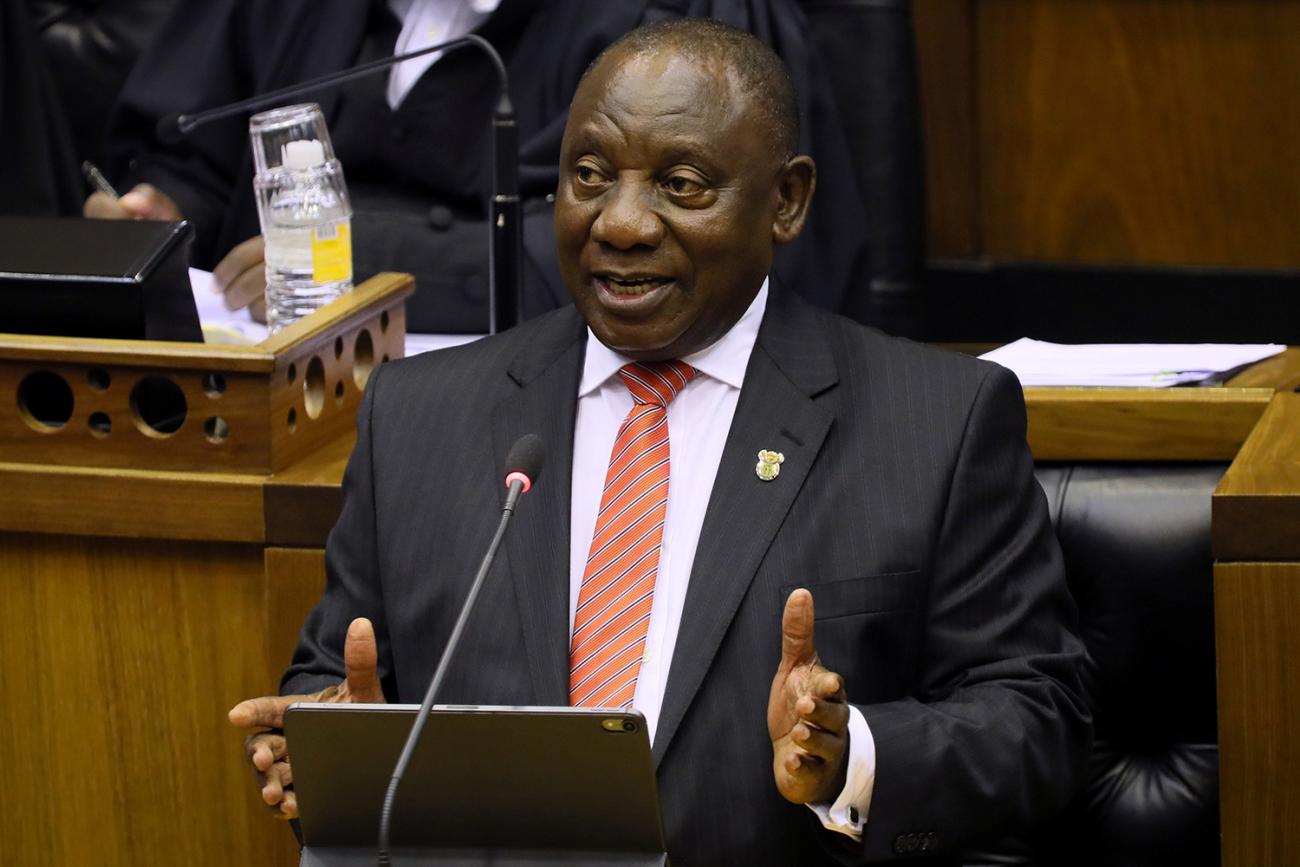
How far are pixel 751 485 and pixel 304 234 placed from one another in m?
0.87

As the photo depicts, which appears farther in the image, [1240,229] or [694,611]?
[1240,229]

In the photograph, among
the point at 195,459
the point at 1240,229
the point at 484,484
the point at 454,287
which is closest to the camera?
the point at 484,484

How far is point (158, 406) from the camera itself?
7.30 feet

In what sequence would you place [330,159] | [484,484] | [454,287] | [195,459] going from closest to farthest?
1. [484,484]
2. [195,459]
3. [330,159]
4. [454,287]

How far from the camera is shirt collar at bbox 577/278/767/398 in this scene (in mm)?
1842

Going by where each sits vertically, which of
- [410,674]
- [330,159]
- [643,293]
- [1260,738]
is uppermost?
[330,159]

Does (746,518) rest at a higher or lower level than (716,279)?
lower

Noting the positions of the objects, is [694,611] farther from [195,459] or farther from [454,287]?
[454,287]

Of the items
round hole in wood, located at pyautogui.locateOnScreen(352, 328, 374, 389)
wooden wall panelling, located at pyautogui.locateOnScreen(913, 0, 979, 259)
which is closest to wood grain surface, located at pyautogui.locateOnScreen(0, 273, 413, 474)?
round hole in wood, located at pyautogui.locateOnScreen(352, 328, 374, 389)

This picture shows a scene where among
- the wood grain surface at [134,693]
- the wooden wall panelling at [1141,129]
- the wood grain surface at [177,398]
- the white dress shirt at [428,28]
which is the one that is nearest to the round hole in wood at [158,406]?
the wood grain surface at [177,398]

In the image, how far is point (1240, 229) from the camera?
4141 mm

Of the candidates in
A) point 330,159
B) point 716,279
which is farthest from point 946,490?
point 330,159

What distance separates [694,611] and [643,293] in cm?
29

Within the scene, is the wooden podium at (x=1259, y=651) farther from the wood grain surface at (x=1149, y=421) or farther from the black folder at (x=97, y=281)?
the black folder at (x=97, y=281)
